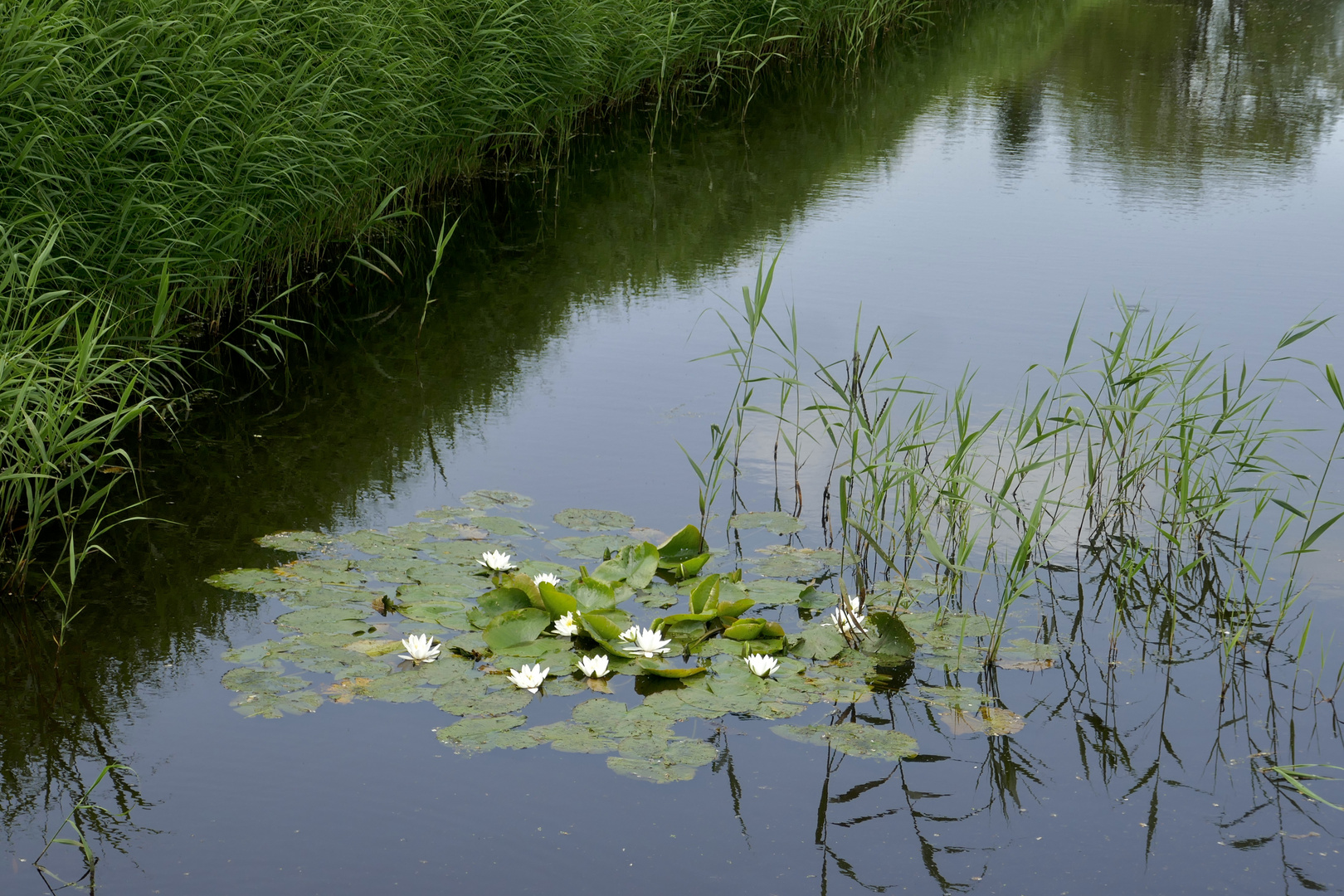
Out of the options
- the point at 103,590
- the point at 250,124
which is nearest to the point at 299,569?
the point at 103,590

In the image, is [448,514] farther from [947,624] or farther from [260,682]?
[947,624]

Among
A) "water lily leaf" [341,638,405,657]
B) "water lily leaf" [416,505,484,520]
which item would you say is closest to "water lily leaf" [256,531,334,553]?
"water lily leaf" [416,505,484,520]

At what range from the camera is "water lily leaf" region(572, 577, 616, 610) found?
326 cm

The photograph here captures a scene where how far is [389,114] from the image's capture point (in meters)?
5.98

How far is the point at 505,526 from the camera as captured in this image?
376 centimetres

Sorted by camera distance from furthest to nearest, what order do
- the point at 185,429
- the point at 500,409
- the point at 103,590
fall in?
the point at 500,409 < the point at 185,429 < the point at 103,590

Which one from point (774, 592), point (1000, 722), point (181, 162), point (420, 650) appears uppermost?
point (181, 162)

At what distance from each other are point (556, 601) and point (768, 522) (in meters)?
0.99

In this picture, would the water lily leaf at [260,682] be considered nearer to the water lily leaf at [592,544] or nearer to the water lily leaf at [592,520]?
the water lily leaf at [592,544]

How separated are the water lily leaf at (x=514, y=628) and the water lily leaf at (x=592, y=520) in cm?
63

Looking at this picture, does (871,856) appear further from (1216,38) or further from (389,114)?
(1216,38)

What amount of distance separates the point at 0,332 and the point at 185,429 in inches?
39.2

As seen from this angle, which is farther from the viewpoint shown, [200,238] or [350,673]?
[200,238]

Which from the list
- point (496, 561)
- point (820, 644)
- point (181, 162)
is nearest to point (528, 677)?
point (496, 561)
